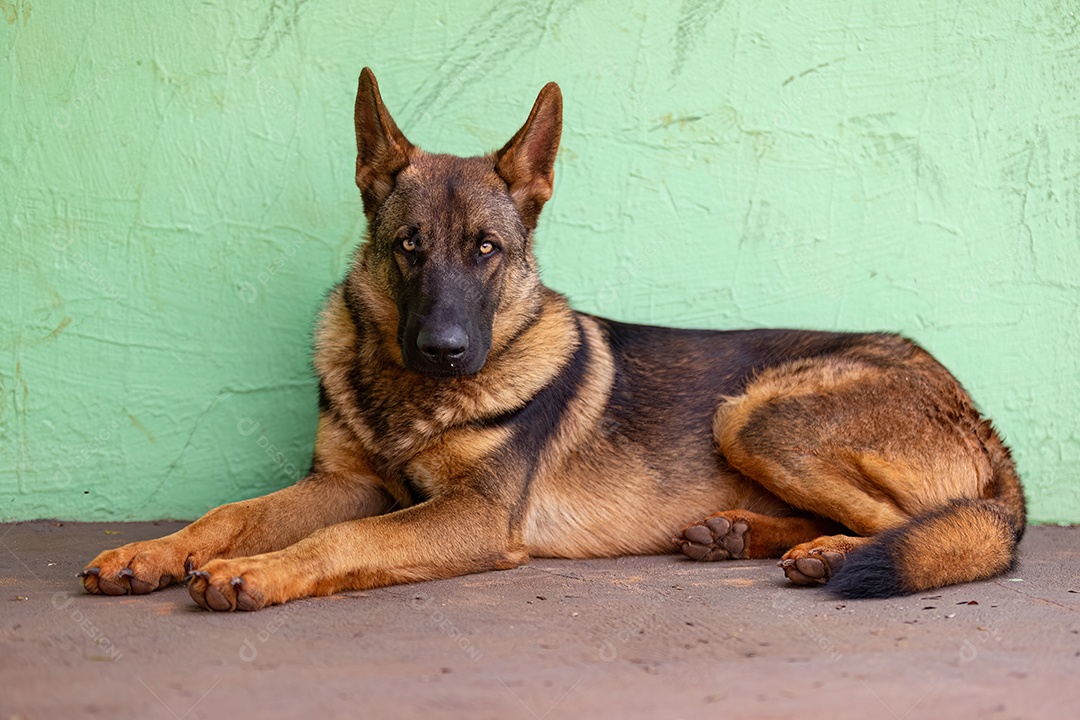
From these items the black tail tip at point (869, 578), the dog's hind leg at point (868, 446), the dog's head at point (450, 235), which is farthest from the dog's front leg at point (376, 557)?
the black tail tip at point (869, 578)

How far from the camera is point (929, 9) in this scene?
16.7 ft

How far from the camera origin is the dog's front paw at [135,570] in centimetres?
332

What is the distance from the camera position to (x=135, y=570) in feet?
Result: 11.0

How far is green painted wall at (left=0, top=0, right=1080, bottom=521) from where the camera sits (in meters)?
4.59

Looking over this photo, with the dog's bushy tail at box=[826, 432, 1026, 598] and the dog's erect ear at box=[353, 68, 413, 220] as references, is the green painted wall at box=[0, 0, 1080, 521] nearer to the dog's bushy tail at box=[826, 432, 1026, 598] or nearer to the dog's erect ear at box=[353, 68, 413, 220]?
the dog's erect ear at box=[353, 68, 413, 220]

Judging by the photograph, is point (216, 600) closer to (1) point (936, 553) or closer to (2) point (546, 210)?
(1) point (936, 553)

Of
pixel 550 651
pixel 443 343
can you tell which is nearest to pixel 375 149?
pixel 443 343

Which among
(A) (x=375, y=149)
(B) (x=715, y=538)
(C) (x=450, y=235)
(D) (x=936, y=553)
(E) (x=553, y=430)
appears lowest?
(B) (x=715, y=538)

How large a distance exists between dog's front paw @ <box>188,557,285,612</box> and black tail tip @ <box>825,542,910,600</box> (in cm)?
190

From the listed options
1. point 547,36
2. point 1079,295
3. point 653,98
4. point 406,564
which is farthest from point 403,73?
point 1079,295

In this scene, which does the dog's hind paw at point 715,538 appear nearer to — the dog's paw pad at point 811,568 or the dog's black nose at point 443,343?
the dog's paw pad at point 811,568

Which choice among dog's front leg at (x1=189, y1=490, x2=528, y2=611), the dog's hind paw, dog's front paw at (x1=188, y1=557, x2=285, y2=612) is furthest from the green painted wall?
dog's front paw at (x1=188, y1=557, x2=285, y2=612)

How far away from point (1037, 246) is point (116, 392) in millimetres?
4612

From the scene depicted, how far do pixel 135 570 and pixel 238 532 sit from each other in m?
0.46
